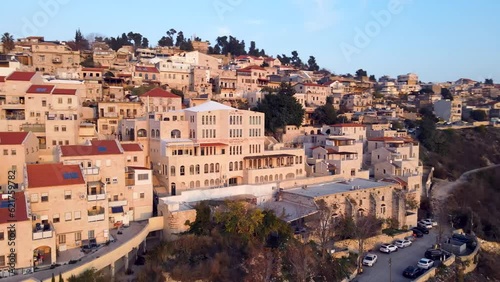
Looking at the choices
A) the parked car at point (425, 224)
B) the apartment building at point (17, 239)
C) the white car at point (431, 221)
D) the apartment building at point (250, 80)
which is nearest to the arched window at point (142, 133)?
the apartment building at point (17, 239)

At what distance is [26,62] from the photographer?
174 feet

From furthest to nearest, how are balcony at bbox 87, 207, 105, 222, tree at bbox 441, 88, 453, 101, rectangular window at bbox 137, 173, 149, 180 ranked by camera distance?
tree at bbox 441, 88, 453, 101, rectangular window at bbox 137, 173, 149, 180, balcony at bbox 87, 207, 105, 222

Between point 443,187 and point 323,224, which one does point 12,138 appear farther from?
point 443,187

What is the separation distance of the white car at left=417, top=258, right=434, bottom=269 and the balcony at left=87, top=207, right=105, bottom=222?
19868 mm

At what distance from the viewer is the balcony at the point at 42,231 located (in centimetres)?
2075

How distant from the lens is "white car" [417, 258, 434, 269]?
25.7 metres

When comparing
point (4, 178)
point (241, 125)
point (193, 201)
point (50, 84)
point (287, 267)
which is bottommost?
point (287, 267)

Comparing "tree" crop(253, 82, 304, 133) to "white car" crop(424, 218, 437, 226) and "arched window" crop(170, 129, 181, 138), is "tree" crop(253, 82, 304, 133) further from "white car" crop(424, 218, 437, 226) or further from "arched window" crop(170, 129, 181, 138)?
"white car" crop(424, 218, 437, 226)

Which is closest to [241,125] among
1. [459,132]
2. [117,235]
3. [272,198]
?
[272,198]

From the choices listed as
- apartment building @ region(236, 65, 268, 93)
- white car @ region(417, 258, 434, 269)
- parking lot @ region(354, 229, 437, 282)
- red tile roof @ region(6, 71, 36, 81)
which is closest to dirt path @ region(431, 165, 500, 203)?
parking lot @ region(354, 229, 437, 282)

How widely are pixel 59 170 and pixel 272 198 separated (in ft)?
53.2

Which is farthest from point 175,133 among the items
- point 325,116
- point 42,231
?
point 325,116

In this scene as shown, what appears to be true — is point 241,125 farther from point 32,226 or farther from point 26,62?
point 26,62

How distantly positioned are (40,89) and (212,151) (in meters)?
16.3
